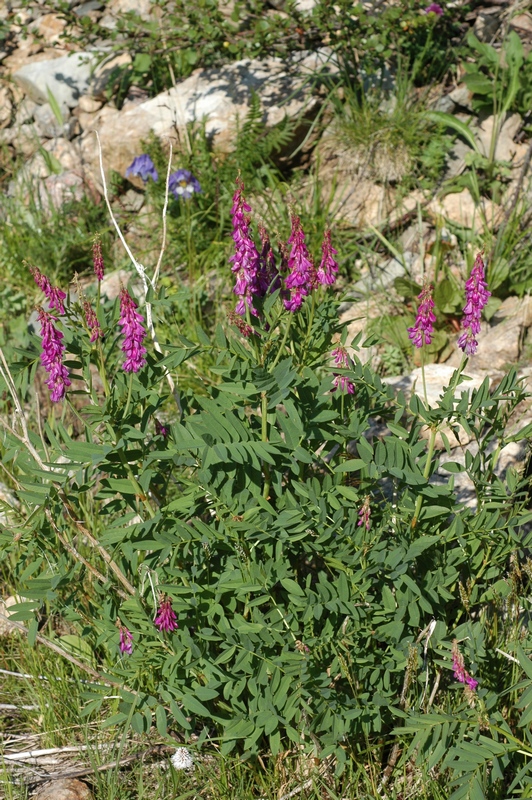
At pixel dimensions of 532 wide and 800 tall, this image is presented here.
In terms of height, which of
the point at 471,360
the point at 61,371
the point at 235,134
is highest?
the point at 61,371

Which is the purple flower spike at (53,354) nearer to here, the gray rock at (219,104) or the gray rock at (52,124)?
the gray rock at (219,104)

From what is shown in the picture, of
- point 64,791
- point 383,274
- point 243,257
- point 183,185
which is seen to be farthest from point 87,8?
point 64,791

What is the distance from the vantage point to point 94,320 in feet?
7.39

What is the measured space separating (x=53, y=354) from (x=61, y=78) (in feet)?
15.6

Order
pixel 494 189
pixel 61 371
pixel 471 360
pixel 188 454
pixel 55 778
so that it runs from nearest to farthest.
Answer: pixel 61 371
pixel 188 454
pixel 55 778
pixel 471 360
pixel 494 189

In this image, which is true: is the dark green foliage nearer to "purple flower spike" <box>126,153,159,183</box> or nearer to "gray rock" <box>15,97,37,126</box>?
"purple flower spike" <box>126,153,159,183</box>

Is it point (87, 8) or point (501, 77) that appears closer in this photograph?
point (501, 77)

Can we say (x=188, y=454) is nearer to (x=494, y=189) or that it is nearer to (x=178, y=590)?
(x=178, y=590)

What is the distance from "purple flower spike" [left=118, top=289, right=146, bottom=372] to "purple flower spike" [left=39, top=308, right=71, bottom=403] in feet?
0.56

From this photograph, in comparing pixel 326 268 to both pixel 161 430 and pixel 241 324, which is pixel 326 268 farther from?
pixel 161 430

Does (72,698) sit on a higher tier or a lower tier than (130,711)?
lower

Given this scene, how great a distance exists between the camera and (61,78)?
6.27 metres

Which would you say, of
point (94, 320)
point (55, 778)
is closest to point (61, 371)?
point (94, 320)

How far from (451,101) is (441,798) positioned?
173 inches
